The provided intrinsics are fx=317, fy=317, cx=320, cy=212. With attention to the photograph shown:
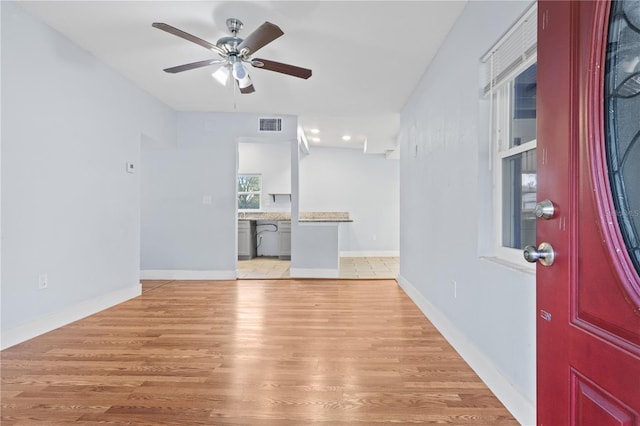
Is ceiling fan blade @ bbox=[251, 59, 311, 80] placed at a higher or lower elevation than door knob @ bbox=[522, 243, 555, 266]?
higher

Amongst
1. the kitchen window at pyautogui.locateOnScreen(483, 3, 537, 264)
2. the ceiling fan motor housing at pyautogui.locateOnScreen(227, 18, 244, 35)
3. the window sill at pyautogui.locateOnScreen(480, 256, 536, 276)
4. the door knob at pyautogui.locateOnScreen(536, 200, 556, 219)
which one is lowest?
the window sill at pyautogui.locateOnScreen(480, 256, 536, 276)

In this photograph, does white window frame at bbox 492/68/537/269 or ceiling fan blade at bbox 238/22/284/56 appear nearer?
white window frame at bbox 492/68/537/269

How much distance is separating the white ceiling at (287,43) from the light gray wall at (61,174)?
0.25m

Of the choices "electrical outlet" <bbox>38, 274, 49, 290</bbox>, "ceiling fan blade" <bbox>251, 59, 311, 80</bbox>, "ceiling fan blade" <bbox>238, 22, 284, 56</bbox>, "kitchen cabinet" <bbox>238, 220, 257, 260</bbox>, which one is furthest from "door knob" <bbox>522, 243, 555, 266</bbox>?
Answer: "kitchen cabinet" <bbox>238, 220, 257, 260</bbox>

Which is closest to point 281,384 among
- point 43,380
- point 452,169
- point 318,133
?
point 43,380

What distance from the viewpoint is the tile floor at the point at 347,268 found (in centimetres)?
507

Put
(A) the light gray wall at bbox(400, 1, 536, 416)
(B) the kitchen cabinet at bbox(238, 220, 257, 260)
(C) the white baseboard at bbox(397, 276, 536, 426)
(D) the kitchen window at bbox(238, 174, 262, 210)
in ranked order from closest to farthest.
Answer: (C) the white baseboard at bbox(397, 276, 536, 426) → (A) the light gray wall at bbox(400, 1, 536, 416) → (B) the kitchen cabinet at bbox(238, 220, 257, 260) → (D) the kitchen window at bbox(238, 174, 262, 210)

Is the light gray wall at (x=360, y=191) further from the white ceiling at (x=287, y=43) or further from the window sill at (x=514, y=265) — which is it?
the window sill at (x=514, y=265)

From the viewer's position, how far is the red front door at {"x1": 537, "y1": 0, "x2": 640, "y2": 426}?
59 centimetres

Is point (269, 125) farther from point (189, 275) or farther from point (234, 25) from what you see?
point (189, 275)

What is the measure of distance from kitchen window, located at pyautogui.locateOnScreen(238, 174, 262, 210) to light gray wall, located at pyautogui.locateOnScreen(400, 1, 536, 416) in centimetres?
467

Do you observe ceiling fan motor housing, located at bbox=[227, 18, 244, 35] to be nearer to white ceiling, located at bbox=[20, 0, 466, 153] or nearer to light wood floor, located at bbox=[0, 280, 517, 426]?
white ceiling, located at bbox=[20, 0, 466, 153]

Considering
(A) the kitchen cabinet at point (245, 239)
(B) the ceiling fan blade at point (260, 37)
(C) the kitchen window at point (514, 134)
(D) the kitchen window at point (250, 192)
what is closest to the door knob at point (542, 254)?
(C) the kitchen window at point (514, 134)

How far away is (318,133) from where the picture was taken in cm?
605
